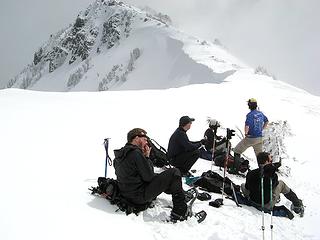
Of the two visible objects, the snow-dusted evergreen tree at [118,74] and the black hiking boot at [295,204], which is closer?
the black hiking boot at [295,204]

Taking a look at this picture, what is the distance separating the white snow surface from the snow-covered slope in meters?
48.9

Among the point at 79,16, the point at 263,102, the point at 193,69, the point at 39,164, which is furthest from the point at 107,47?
the point at 39,164

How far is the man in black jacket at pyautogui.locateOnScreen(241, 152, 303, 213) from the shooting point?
8883 millimetres

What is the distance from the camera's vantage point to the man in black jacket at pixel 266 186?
888 centimetres

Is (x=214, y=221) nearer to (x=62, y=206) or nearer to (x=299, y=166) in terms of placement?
(x=62, y=206)

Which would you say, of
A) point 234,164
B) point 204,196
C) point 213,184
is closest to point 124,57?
point 234,164

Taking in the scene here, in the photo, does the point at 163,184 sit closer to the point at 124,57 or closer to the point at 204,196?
the point at 204,196

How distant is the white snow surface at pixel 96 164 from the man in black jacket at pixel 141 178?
332 millimetres

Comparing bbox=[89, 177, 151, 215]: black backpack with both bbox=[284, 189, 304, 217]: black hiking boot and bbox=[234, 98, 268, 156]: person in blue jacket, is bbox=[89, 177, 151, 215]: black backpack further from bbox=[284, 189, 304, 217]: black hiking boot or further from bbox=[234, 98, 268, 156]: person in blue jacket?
bbox=[234, 98, 268, 156]: person in blue jacket

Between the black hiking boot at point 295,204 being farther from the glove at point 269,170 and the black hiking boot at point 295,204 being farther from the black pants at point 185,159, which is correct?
the black pants at point 185,159

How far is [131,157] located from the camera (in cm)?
720

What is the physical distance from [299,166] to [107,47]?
14583cm

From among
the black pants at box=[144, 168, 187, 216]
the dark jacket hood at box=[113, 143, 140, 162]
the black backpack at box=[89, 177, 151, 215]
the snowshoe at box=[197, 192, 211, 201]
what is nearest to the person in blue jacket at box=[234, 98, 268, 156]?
the snowshoe at box=[197, 192, 211, 201]

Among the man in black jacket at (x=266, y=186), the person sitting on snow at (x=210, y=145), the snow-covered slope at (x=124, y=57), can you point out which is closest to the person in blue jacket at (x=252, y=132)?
the person sitting on snow at (x=210, y=145)
